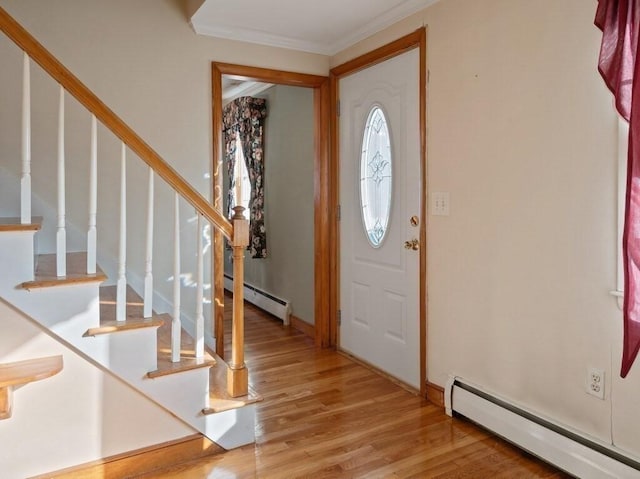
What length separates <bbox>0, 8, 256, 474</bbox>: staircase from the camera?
181cm

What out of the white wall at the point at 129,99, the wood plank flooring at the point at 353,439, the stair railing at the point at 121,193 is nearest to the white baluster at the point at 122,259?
the stair railing at the point at 121,193

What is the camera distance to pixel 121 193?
77.8 inches

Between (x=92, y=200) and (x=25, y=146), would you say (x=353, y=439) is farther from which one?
(x=25, y=146)

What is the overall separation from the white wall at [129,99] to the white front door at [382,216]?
89 cm

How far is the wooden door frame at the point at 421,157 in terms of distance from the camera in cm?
274

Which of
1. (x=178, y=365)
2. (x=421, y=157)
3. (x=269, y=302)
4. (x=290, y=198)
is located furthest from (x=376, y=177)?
(x=269, y=302)

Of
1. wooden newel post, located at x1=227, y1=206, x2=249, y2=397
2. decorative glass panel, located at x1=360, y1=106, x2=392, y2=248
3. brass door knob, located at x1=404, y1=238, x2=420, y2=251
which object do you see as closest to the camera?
wooden newel post, located at x1=227, y1=206, x2=249, y2=397

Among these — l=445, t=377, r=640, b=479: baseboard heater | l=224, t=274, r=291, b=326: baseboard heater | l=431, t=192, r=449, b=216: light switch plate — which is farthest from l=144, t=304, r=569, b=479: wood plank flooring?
l=224, t=274, r=291, b=326: baseboard heater

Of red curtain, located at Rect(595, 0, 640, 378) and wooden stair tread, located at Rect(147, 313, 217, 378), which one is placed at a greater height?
red curtain, located at Rect(595, 0, 640, 378)

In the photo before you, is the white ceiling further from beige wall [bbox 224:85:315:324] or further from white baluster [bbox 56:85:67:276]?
white baluster [bbox 56:85:67:276]

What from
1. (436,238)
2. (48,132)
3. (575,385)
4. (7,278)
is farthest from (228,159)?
(575,385)

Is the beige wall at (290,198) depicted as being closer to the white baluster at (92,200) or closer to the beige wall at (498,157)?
the beige wall at (498,157)

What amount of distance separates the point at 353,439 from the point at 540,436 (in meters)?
0.85

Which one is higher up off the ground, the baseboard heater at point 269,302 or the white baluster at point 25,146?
the white baluster at point 25,146
